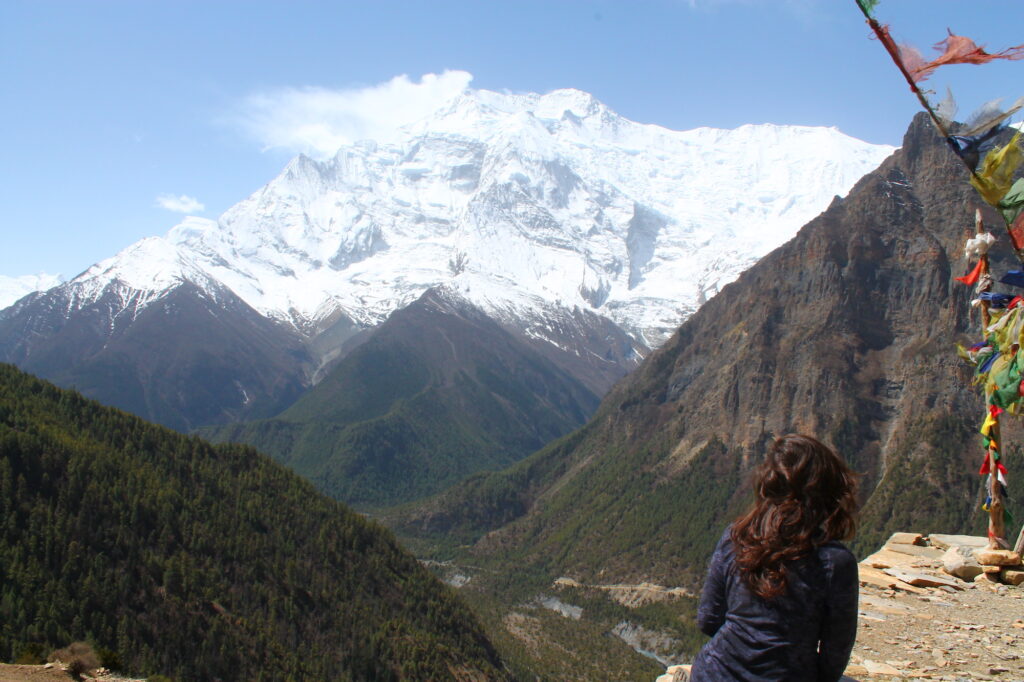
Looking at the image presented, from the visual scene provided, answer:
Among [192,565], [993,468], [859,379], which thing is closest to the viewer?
[993,468]

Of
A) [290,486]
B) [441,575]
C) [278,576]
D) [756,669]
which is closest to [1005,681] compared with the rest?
[756,669]

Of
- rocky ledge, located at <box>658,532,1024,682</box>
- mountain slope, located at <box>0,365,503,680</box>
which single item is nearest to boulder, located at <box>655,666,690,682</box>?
rocky ledge, located at <box>658,532,1024,682</box>

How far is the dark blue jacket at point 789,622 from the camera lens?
8312 millimetres

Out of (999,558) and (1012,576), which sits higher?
(999,558)

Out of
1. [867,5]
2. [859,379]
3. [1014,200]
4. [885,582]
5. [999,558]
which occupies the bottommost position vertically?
[885,582]

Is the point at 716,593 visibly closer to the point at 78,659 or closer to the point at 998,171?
the point at 998,171

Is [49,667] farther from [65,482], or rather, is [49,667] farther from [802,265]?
[802,265]

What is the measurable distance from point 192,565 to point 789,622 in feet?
288

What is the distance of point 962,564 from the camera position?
69.1 ft

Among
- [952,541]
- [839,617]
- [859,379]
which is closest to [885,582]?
[952,541]

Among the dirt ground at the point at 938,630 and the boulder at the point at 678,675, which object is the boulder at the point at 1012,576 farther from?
the boulder at the point at 678,675

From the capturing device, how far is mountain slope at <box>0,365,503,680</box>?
2825 inches

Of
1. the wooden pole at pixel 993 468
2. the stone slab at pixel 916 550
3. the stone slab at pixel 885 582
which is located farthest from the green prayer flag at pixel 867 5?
the stone slab at pixel 916 550

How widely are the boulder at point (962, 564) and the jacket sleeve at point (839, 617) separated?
15.2 m
